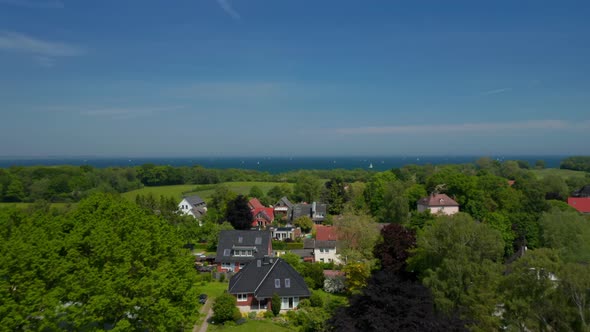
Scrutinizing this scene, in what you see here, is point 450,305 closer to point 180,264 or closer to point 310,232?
point 180,264

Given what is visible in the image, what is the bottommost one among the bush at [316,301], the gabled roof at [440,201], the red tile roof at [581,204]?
the bush at [316,301]

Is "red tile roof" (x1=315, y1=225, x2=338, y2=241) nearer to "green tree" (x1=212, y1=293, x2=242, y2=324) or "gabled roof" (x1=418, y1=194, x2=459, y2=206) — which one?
"gabled roof" (x1=418, y1=194, x2=459, y2=206)

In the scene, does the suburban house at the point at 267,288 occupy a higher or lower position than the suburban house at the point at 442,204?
lower

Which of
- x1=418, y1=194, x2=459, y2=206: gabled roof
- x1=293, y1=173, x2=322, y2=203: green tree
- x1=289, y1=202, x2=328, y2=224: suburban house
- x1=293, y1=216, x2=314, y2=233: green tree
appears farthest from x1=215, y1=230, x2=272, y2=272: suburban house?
x1=293, y1=173, x2=322, y2=203: green tree


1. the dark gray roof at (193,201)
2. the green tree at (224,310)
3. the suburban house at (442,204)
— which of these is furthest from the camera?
the dark gray roof at (193,201)

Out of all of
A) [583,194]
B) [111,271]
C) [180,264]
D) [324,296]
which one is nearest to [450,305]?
[324,296]

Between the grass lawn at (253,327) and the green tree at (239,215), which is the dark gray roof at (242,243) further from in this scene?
the grass lawn at (253,327)

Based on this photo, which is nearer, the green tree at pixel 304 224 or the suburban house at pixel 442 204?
the suburban house at pixel 442 204

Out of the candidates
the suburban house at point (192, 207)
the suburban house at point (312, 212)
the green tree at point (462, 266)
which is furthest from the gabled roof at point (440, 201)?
the suburban house at point (192, 207)
